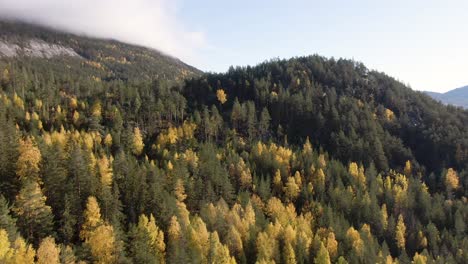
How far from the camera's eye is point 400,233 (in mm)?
120875

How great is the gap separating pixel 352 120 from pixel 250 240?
121 meters

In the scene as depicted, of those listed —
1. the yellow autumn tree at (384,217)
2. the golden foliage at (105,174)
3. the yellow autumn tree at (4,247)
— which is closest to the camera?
the yellow autumn tree at (4,247)

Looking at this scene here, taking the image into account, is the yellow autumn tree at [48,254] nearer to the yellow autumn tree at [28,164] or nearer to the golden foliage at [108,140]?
the yellow autumn tree at [28,164]

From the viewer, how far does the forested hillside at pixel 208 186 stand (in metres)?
76.0

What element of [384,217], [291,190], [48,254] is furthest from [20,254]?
[384,217]

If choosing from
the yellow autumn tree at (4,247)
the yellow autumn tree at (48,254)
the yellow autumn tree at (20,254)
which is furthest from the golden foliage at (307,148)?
the yellow autumn tree at (4,247)

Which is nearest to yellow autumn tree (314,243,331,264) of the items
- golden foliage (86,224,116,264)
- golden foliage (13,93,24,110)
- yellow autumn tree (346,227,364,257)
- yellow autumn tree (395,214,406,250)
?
yellow autumn tree (346,227,364,257)

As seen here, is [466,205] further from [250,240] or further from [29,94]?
[29,94]

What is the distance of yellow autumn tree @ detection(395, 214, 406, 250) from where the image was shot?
392 ft

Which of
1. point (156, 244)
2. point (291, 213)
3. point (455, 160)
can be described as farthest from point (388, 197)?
point (156, 244)

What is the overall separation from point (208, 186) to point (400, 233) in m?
57.6

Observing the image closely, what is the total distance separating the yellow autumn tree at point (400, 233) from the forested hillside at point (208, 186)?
41 cm

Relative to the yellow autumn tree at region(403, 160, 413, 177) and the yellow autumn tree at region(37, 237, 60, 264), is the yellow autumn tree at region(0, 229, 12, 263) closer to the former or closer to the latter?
the yellow autumn tree at region(37, 237, 60, 264)

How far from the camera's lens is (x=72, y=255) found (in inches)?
2468
